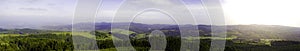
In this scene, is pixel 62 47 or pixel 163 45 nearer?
pixel 163 45

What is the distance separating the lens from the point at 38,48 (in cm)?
8869

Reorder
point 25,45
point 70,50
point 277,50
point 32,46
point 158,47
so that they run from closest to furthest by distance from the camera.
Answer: point 158,47 → point 70,50 → point 32,46 → point 25,45 → point 277,50

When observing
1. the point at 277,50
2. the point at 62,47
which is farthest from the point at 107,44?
the point at 277,50

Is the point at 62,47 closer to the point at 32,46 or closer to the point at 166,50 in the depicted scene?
the point at 32,46

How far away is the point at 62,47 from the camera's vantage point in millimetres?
87625

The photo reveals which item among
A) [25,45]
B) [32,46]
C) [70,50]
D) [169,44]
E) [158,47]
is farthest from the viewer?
[25,45]

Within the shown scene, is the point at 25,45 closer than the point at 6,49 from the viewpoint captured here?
No

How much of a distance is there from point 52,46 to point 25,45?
1333 centimetres

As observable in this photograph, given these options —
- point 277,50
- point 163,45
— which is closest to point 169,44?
point 163,45

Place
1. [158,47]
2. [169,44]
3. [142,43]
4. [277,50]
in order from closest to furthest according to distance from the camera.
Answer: [158,47] < [169,44] < [142,43] < [277,50]

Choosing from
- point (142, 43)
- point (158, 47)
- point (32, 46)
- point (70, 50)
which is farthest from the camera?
point (32, 46)

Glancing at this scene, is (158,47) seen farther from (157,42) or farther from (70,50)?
(70,50)

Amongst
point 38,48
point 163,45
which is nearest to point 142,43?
point 163,45

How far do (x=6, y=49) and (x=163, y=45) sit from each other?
3683 cm
